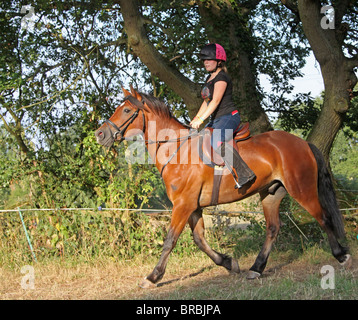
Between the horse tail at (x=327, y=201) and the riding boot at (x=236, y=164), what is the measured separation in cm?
116

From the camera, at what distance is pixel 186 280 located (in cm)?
611

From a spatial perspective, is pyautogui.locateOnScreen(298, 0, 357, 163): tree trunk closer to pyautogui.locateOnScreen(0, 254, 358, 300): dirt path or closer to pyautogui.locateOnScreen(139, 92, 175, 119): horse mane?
pyautogui.locateOnScreen(0, 254, 358, 300): dirt path

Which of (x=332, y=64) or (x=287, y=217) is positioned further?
(x=332, y=64)

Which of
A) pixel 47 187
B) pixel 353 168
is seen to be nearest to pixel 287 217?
pixel 47 187

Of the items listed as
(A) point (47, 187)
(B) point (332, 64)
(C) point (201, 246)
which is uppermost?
(B) point (332, 64)

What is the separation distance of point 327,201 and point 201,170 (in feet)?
6.24

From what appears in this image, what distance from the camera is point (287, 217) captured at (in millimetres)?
7797

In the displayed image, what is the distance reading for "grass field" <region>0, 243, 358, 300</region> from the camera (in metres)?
5.14

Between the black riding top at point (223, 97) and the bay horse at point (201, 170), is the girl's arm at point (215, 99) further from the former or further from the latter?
the bay horse at point (201, 170)

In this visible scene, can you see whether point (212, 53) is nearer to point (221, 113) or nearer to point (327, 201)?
point (221, 113)

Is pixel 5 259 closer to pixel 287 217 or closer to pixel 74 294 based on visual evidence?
pixel 74 294

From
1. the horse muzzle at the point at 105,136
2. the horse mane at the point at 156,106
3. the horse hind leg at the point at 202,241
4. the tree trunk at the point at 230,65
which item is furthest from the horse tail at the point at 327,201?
the tree trunk at the point at 230,65

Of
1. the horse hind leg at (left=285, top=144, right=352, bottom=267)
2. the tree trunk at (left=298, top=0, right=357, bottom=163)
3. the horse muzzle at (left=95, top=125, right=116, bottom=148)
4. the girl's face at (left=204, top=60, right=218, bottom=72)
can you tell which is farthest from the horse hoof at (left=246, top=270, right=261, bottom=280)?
the tree trunk at (left=298, top=0, right=357, bottom=163)
